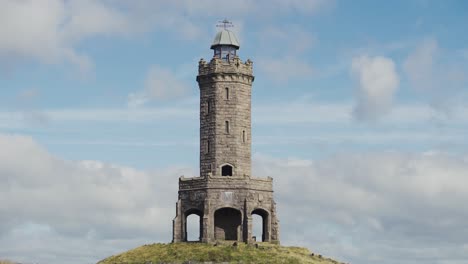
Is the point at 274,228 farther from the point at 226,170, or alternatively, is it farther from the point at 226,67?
the point at 226,67

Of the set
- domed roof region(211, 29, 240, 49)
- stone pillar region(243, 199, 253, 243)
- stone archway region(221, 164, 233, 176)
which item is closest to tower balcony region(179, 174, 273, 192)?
stone pillar region(243, 199, 253, 243)

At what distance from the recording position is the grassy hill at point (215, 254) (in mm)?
88438

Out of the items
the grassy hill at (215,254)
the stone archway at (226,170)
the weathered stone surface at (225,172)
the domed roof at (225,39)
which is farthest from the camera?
the domed roof at (225,39)

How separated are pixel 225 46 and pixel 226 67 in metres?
3.00

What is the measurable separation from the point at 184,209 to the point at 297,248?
36.8 ft

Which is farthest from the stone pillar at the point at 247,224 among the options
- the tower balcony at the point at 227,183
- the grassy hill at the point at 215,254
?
the tower balcony at the point at 227,183

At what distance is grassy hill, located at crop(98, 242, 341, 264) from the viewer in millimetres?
88438

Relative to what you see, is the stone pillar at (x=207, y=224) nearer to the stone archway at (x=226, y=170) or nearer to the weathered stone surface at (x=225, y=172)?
the weathered stone surface at (x=225, y=172)

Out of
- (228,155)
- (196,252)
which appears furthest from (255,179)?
(196,252)

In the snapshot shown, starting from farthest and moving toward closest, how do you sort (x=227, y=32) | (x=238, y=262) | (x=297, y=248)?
(x=227, y=32) < (x=297, y=248) < (x=238, y=262)

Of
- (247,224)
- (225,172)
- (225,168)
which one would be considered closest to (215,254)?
(247,224)

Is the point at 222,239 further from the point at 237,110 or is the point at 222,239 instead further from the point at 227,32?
the point at 227,32

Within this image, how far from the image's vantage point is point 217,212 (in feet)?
320

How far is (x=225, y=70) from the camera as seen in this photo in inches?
3922
